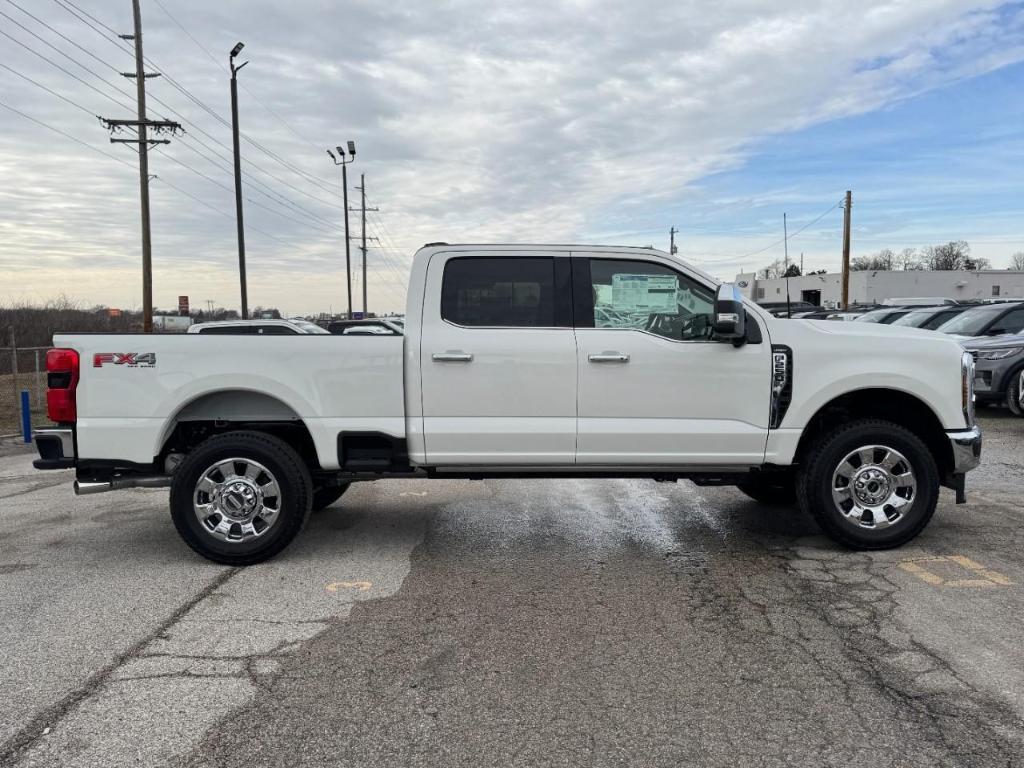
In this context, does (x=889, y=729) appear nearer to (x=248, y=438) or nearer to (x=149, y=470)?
(x=248, y=438)

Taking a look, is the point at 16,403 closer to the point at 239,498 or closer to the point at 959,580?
the point at 239,498

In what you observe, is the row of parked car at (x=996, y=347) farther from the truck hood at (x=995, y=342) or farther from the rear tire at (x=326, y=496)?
the rear tire at (x=326, y=496)

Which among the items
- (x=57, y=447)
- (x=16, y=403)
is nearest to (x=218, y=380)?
(x=57, y=447)

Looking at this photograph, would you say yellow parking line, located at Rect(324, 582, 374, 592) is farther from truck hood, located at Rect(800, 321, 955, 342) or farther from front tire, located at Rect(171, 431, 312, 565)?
truck hood, located at Rect(800, 321, 955, 342)

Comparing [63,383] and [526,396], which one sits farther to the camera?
[526,396]

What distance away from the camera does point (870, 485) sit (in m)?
5.30

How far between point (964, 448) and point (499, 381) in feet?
10.4

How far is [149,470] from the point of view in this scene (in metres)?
5.31

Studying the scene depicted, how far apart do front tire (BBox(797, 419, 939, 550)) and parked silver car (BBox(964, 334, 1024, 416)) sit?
757cm

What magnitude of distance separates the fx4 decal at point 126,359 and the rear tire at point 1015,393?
11684mm

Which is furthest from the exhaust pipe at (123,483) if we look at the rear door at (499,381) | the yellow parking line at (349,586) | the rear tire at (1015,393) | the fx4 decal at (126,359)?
the rear tire at (1015,393)

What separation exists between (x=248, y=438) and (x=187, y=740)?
245 cm

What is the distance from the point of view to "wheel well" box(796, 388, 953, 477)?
5.47 metres

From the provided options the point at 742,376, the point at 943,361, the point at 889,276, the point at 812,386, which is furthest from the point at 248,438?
the point at 889,276
